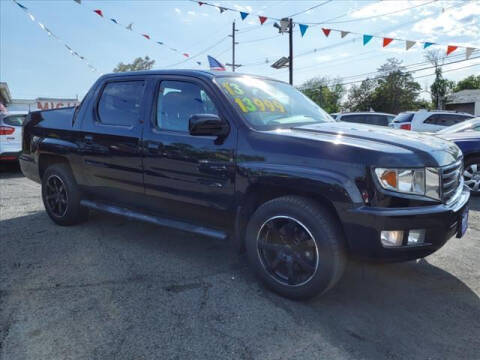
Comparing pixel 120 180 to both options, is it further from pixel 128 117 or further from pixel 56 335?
pixel 56 335

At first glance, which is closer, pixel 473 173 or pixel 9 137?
pixel 473 173

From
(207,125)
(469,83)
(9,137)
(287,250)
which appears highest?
(469,83)

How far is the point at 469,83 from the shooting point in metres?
66.0

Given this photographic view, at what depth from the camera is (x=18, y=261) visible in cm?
357

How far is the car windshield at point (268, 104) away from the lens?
3.07 meters

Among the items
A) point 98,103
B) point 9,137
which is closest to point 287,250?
point 98,103

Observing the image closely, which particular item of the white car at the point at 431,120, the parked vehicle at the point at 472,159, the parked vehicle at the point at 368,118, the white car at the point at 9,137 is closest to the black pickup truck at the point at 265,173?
the parked vehicle at the point at 472,159

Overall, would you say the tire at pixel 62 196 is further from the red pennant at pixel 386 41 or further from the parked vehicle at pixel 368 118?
the red pennant at pixel 386 41

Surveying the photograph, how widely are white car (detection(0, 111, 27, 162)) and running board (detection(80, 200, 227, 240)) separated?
574cm

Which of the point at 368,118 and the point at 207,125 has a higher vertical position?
the point at 368,118

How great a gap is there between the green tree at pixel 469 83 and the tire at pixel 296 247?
75024 mm

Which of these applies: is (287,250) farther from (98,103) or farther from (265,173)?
(98,103)

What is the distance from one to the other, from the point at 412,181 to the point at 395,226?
0.33m

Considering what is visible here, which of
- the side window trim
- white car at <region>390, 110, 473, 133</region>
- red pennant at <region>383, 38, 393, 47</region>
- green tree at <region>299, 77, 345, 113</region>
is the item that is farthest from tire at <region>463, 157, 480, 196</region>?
green tree at <region>299, 77, 345, 113</region>
